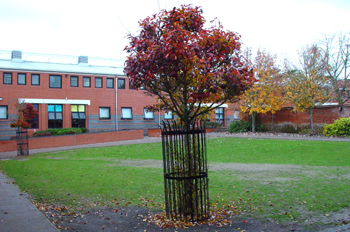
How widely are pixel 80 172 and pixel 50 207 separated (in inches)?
216

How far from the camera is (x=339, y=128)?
958 inches

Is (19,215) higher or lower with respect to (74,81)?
lower

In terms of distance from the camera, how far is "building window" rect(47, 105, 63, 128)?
32.8 m

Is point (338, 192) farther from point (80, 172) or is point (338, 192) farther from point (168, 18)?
point (80, 172)

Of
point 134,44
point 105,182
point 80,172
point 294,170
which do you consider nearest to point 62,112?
point 80,172

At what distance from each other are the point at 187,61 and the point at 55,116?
3018cm


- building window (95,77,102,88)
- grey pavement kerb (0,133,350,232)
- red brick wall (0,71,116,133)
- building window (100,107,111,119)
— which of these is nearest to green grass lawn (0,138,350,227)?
grey pavement kerb (0,133,350,232)

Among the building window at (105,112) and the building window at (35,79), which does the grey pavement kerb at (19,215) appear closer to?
the building window at (35,79)

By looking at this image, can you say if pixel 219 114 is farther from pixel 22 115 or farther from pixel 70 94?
pixel 22 115

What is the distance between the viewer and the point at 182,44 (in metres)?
5.43

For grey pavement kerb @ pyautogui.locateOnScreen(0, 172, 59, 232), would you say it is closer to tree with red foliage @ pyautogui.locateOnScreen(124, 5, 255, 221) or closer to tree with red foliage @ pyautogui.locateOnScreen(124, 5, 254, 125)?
tree with red foliage @ pyautogui.locateOnScreen(124, 5, 255, 221)

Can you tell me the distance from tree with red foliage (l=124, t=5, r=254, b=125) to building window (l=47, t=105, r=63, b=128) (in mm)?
29113

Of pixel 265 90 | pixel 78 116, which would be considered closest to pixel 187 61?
pixel 265 90

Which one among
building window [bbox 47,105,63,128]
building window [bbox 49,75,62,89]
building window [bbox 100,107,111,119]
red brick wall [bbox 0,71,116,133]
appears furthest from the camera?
building window [bbox 100,107,111,119]
